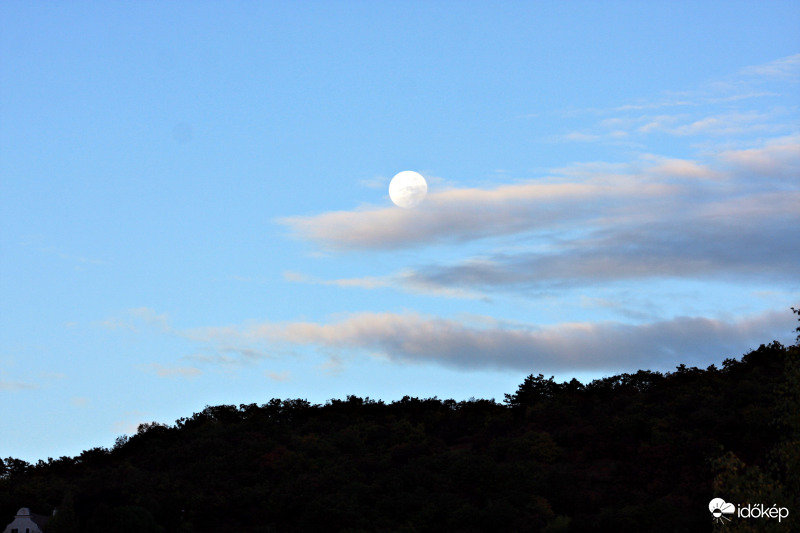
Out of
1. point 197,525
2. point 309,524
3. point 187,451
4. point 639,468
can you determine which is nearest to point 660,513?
point 639,468

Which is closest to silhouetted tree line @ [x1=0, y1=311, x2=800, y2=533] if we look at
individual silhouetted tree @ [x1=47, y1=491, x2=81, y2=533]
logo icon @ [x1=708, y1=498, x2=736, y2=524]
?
individual silhouetted tree @ [x1=47, y1=491, x2=81, y2=533]

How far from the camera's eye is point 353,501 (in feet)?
157

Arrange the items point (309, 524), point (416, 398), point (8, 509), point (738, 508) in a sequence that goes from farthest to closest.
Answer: point (416, 398) < point (8, 509) < point (309, 524) < point (738, 508)

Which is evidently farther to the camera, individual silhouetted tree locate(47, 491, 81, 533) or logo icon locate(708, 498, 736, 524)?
individual silhouetted tree locate(47, 491, 81, 533)

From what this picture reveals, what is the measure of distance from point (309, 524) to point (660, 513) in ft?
60.2

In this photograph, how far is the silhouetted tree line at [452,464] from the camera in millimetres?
45219

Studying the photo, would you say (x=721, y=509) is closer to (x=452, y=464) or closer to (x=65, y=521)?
(x=452, y=464)

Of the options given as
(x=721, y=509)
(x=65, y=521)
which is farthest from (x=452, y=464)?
(x=721, y=509)

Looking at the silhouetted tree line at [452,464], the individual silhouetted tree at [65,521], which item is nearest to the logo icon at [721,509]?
the silhouetted tree line at [452,464]

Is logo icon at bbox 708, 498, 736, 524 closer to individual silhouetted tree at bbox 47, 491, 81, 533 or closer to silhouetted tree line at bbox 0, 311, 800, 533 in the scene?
silhouetted tree line at bbox 0, 311, 800, 533

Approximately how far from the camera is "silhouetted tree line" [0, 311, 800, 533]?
1780 inches

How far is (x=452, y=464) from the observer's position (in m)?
52.5

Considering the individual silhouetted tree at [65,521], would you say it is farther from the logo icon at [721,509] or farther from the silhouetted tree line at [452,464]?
the logo icon at [721,509]

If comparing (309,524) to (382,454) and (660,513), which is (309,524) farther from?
(660,513)
